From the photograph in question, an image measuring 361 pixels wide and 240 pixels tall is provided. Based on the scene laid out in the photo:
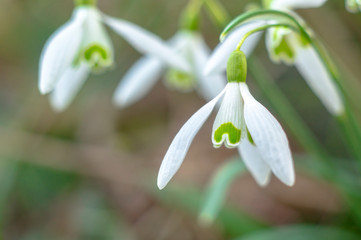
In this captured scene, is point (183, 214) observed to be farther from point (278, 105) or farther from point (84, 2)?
point (84, 2)

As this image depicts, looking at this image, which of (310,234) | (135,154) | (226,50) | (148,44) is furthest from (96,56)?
(135,154)

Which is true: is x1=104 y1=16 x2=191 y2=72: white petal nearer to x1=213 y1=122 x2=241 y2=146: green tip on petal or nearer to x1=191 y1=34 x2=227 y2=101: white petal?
x1=191 y1=34 x2=227 y2=101: white petal

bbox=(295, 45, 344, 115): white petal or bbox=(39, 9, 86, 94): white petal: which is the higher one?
bbox=(39, 9, 86, 94): white petal

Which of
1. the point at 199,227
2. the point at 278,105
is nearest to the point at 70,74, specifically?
the point at 278,105

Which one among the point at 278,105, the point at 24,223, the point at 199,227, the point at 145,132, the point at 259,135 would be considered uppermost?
the point at 145,132

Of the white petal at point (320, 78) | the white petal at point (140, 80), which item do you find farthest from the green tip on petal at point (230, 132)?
the white petal at point (140, 80)

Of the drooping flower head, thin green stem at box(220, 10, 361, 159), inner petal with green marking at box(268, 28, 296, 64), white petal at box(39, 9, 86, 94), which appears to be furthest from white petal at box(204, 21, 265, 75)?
the drooping flower head
